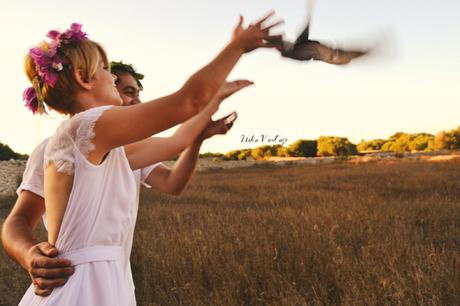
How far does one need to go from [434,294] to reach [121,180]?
7.53ft

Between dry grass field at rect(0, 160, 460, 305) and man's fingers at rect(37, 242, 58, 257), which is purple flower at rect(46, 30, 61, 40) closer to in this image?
man's fingers at rect(37, 242, 58, 257)

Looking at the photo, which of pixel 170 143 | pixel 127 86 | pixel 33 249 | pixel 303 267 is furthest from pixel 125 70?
pixel 303 267

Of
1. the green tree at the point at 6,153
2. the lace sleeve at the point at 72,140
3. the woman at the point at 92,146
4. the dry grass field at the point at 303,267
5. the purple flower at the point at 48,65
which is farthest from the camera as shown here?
the green tree at the point at 6,153

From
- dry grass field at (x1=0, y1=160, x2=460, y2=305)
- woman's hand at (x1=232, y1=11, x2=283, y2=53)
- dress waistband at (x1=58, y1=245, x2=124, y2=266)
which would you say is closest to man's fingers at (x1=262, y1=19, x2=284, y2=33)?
woman's hand at (x1=232, y1=11, x2=283, y2=53)

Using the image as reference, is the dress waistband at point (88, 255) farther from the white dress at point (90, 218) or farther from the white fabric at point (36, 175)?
the white fabric at point (36, 175)

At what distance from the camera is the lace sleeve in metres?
1.15

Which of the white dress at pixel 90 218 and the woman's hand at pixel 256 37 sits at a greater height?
the woman's hand at pixel 256 37

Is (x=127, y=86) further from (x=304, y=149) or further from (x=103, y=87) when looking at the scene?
(x=304, y=149)

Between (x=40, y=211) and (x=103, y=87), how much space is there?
1.91 feet

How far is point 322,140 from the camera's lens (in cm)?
5325

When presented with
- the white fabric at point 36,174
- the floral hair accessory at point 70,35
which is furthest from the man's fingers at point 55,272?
the floral hair accessory at point 70,35

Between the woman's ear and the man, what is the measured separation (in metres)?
0.34

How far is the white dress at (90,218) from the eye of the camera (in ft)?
3.91

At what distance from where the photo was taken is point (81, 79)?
138 cm
